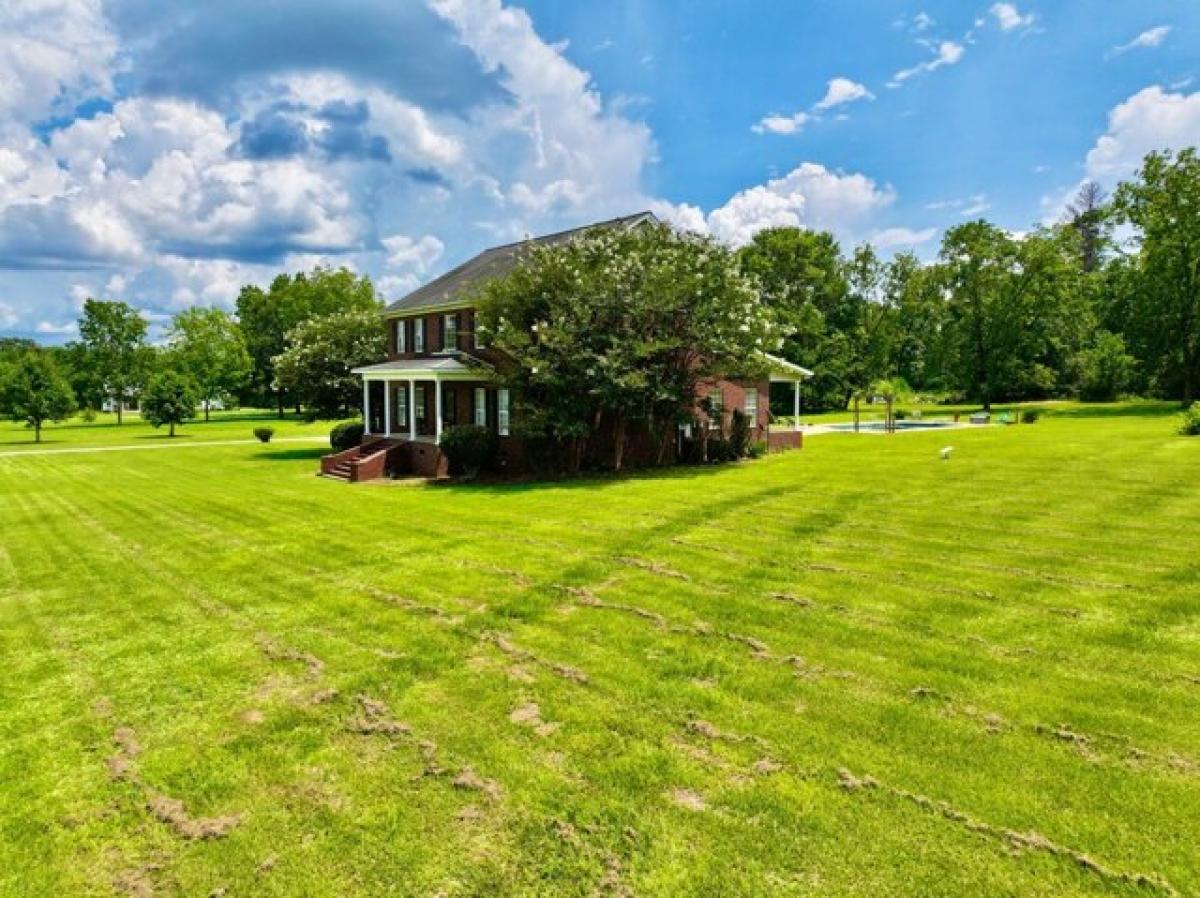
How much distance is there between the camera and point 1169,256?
38.0m

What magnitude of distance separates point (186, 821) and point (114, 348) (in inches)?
3152

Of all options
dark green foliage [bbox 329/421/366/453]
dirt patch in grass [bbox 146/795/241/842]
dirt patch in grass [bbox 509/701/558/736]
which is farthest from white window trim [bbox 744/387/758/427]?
dirt patch in grass [bbox 146/795/241/842]

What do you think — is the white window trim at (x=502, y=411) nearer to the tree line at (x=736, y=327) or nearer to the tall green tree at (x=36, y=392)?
the tree line at (x=736, y=327)

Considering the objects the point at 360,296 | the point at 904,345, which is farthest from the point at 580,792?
the point at 360,296

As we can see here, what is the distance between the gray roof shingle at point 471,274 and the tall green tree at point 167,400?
86.4 feet

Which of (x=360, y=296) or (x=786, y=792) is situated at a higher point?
(x=360, y=296)

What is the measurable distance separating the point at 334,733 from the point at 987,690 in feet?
17.1

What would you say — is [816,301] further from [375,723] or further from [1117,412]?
[375,723]

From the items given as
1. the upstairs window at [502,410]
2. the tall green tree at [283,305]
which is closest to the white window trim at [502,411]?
the upstairs window at [502,410]

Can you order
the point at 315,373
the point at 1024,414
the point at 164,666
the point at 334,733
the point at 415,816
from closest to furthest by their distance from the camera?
1. the point at 415,816
2. the point at 334,733
3. the point at 164,666
4. the point at 315,373
5. the point at 1024,414

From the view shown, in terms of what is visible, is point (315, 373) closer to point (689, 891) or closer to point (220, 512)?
point (220, 512)

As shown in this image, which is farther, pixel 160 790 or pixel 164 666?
pixel 164 666

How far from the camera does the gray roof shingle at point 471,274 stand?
24625mm

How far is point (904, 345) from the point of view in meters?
63.1
